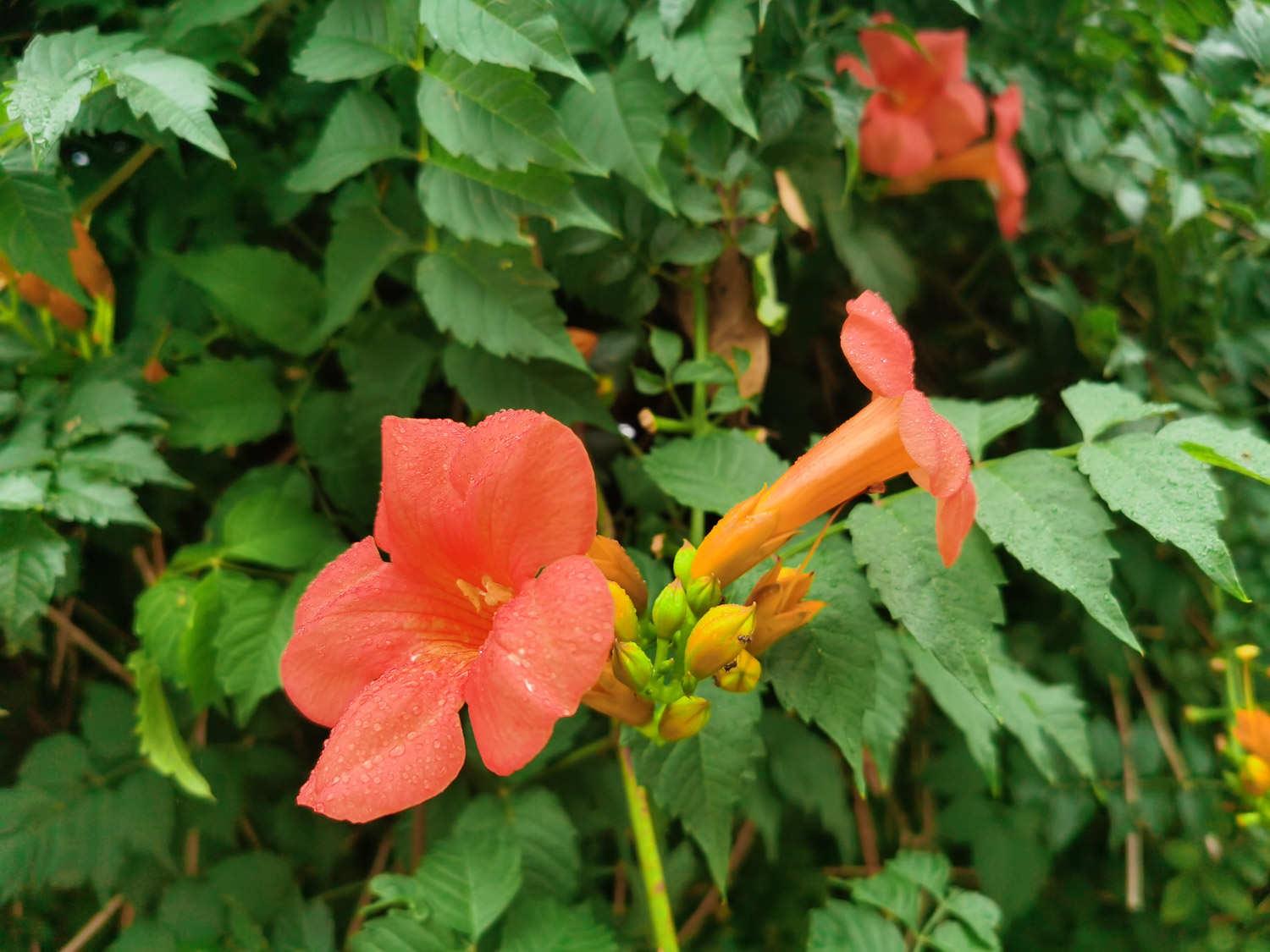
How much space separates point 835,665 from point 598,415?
1.58 ft

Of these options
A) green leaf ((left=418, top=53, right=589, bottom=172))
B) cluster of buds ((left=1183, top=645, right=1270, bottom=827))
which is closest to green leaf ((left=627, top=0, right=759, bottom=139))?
green leaf ((left=418, top=53, right=589, bottom=172))

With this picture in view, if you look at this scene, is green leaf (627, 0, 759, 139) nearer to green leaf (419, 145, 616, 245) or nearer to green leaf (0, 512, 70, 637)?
green leaf (419, 145, 616, 245)

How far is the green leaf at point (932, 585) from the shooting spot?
0.77 m

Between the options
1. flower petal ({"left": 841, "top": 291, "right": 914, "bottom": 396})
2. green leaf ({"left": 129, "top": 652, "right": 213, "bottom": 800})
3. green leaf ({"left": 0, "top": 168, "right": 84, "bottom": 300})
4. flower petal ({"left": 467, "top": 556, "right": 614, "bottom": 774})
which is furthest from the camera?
green leaf ({"left": 129, "top": 652, "right": 213, "bottom": 800})

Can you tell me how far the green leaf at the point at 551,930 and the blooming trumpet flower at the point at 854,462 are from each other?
1.50ft

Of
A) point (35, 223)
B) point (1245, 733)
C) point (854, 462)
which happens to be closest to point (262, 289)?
point (35, 223)

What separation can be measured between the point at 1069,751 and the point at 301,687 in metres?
1.07

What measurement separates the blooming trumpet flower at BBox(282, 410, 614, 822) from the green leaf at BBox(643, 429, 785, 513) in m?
0.30

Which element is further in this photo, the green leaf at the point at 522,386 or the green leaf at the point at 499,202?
the green leaf at the point at 522,386

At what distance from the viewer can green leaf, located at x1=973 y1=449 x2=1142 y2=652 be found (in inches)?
29.7

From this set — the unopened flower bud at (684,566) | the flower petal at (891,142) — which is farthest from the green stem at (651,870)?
the flower petal at (891,142)

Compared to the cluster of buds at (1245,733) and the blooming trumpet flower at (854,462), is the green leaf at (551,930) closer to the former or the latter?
the blooming trumpet flower at (854,462)

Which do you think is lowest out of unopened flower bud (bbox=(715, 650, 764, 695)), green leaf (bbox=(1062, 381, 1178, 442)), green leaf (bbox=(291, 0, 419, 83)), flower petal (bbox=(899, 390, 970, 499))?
unopened flower bud (bbox=(715, 650, 764, 695))

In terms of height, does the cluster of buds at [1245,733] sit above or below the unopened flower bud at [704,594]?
below
